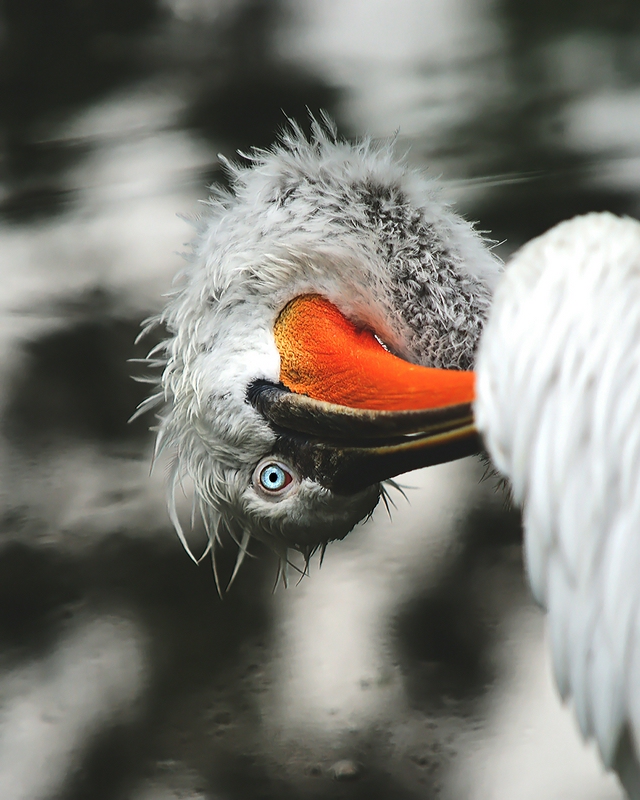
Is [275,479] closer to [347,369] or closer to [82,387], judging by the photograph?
[347,369]

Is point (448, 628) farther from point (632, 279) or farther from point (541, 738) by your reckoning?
point (632, 279)

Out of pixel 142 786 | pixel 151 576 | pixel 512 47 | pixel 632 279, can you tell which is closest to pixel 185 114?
pixel 512 47

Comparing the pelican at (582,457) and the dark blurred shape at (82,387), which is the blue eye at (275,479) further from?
the dark blurred shape at (82,387)

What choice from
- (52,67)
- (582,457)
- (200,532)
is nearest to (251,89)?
(52,67)

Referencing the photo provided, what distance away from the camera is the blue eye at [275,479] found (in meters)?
1.41

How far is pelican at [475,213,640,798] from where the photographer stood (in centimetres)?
91

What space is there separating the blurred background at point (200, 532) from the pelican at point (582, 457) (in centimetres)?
78

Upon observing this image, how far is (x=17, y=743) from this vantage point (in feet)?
6.66

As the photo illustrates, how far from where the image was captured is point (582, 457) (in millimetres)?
→ 941

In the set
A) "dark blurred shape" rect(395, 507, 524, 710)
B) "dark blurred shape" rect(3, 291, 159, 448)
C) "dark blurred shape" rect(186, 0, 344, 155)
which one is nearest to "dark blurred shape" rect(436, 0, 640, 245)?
"dark blurred shape" rect(186, 0, 344, 155)

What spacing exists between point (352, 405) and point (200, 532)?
1.12 metres

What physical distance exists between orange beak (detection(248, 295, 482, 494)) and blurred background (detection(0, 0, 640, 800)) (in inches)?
13.1

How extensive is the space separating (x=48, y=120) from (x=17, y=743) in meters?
2.50

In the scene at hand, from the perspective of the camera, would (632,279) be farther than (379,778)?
No
